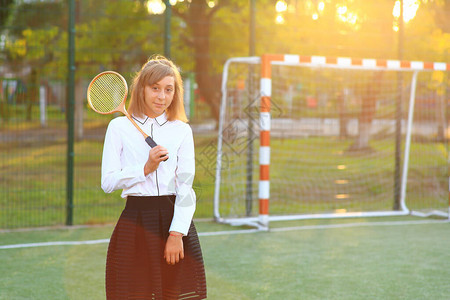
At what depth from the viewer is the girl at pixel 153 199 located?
8.34 ft

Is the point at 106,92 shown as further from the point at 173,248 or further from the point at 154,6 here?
the point at 154,6

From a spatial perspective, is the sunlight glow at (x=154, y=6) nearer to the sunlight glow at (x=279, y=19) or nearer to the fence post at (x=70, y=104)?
the sunlight glow at (x=279, y=19)

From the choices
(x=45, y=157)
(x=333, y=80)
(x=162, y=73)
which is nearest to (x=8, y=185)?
(x=45, y=157)

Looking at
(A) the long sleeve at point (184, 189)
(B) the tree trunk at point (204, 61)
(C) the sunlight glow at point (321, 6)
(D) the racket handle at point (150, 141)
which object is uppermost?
(C) the sunlight glow at point (321, 6)

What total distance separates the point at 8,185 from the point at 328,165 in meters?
4.89

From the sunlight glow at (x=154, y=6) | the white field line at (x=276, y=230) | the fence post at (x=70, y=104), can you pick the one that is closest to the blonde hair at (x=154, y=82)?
the white field line at (x=276, y=230)

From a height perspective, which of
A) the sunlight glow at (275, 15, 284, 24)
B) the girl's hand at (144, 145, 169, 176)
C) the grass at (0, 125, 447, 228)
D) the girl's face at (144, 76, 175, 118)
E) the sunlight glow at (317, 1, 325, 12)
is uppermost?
the sunlight glow at (275, 15, 284, 24)

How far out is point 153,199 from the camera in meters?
2.58

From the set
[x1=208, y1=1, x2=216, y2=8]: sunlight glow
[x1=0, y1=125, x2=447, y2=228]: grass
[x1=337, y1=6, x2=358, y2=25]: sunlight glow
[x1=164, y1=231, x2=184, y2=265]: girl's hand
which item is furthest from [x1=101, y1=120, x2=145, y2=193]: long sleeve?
[x1=208, y1=1, x2=216, y2=8]: sunlight glow

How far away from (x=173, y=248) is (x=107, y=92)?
763mm

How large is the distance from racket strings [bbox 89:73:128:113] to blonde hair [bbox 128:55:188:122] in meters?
0.12

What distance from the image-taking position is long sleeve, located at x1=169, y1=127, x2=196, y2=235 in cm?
253

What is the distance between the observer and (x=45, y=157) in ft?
27.6

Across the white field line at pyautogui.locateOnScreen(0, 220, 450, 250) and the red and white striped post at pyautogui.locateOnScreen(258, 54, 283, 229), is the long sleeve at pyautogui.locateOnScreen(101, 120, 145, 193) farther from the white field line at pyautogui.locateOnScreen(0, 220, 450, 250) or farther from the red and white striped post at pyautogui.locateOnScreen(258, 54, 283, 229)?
the red and white striped post at pyautogui.locateOnScreen(258, 54, 283, 229)
